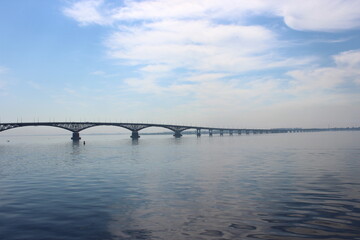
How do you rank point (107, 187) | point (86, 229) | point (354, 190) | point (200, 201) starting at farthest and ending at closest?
point (107, 187) → point (354, 190) → point (200, 201) → point (86, 229)

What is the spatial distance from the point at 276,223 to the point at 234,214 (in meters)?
2.57

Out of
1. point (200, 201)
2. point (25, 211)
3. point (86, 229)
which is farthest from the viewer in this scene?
point (200, 201)

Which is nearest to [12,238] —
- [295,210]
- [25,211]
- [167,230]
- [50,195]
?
[25,211]

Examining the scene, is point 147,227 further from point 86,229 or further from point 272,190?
point 272,190

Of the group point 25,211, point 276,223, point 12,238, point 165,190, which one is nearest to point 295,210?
point 276,223

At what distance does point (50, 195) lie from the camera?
76.8ft

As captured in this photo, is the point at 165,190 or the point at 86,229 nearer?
the point at 86,229

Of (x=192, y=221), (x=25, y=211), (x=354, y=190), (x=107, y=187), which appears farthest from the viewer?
(x=107, y=187)

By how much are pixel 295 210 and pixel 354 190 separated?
909 centimetres

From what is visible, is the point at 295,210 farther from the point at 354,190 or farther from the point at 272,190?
the point at 354,190

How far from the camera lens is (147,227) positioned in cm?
1466

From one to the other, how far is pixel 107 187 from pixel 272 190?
1432 cm

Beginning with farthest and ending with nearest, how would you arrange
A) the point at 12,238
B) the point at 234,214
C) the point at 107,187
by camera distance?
the point at 107,187
the point at 234,214
the point at 12,238

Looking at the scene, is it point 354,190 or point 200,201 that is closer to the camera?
point 200,201
